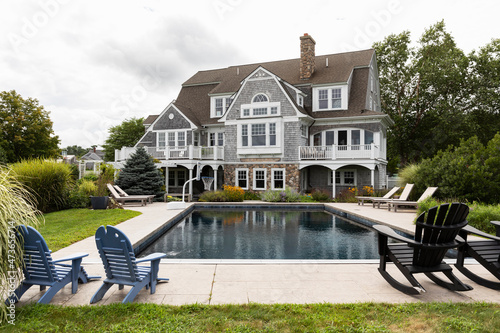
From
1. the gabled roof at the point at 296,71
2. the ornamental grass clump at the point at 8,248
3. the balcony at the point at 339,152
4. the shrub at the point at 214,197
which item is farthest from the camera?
the gabled roof at the point at 296,71

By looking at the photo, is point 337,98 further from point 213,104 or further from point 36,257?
point 36,257

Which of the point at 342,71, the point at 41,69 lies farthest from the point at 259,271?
the point at 342,71

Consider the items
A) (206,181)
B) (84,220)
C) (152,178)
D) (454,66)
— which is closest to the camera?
(84,220)

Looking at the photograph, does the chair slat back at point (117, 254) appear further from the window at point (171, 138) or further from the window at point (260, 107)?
the window at point (171, 138)

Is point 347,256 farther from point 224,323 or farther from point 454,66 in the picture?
point 454,66

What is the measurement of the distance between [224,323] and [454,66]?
32.5m

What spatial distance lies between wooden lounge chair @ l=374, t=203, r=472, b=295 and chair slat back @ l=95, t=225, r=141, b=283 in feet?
10.6

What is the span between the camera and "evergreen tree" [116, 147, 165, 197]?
19.1 m

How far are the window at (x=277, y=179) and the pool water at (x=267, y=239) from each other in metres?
8.56

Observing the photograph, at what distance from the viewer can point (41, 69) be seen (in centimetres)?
1689

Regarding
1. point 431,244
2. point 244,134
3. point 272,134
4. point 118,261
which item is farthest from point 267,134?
point 118,261

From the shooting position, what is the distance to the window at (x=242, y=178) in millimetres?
23344

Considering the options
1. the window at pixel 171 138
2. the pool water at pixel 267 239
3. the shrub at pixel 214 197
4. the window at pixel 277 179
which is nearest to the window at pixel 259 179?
the window at pixel 277 179

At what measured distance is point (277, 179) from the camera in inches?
890
